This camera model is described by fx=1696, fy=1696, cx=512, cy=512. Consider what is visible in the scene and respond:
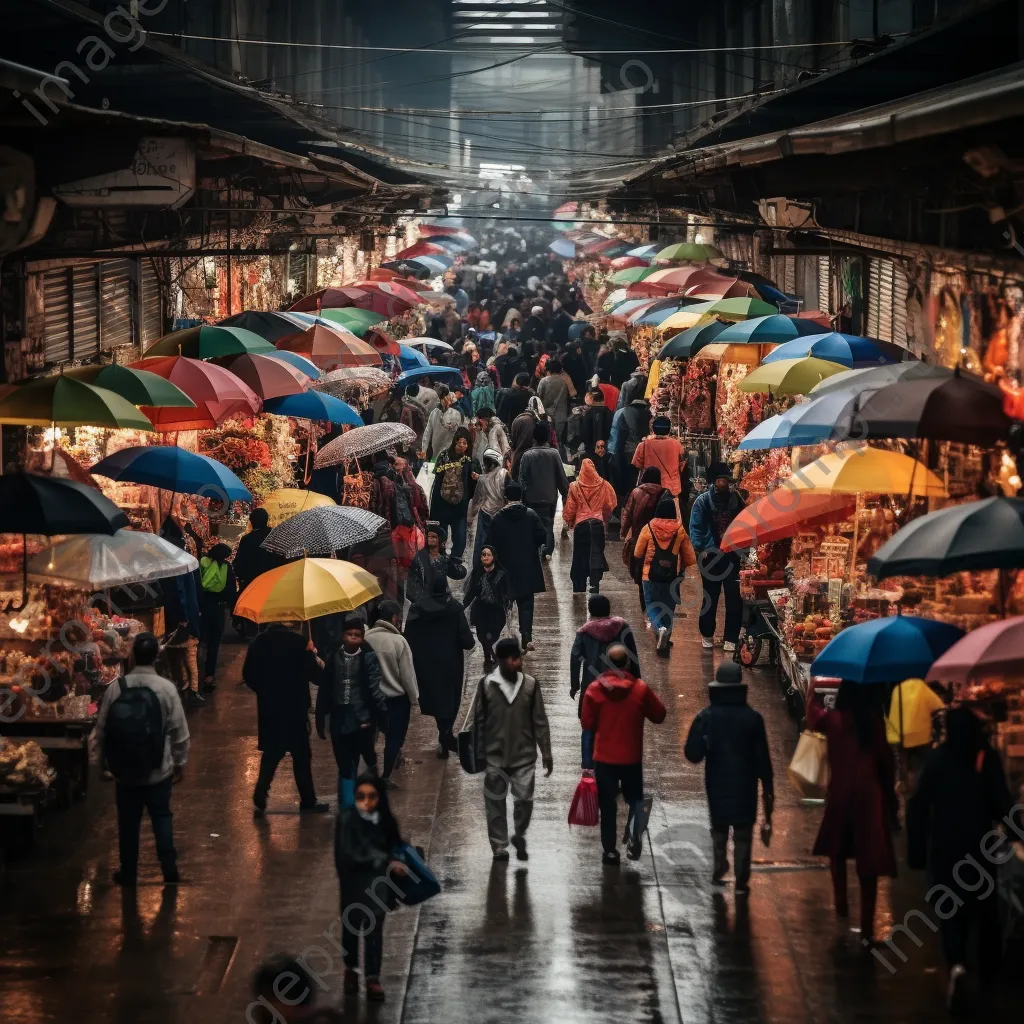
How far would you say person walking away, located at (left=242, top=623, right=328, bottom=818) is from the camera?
10.3 meters

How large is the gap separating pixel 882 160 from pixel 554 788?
5253 millimetres

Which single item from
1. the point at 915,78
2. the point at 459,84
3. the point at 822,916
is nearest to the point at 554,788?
the point at 822,916

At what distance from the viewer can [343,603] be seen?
412 inches

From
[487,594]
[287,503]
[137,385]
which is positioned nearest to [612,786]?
[487,594]

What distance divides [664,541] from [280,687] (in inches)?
184

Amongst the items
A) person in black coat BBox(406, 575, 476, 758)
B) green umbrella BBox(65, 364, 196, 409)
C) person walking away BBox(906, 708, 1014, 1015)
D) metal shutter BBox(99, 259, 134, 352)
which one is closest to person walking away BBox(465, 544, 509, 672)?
person in black coat BBox(406, 575, 476, 758)

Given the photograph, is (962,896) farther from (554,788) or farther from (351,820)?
(554,788)

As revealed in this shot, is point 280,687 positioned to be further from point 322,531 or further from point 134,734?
point 322,531

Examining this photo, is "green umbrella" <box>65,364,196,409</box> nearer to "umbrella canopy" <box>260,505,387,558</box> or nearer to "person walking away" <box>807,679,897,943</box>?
"umbrella canopy" <box>260,505,387,558</box>

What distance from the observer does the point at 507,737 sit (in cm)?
952

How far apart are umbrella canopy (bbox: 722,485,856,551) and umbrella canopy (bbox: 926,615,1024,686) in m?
4.32

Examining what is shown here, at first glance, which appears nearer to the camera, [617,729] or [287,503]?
[617,729]

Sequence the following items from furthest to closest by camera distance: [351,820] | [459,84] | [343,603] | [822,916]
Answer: [459,84], [343,603], [822,916], [351,820]

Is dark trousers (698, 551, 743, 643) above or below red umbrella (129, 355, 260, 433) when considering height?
below
